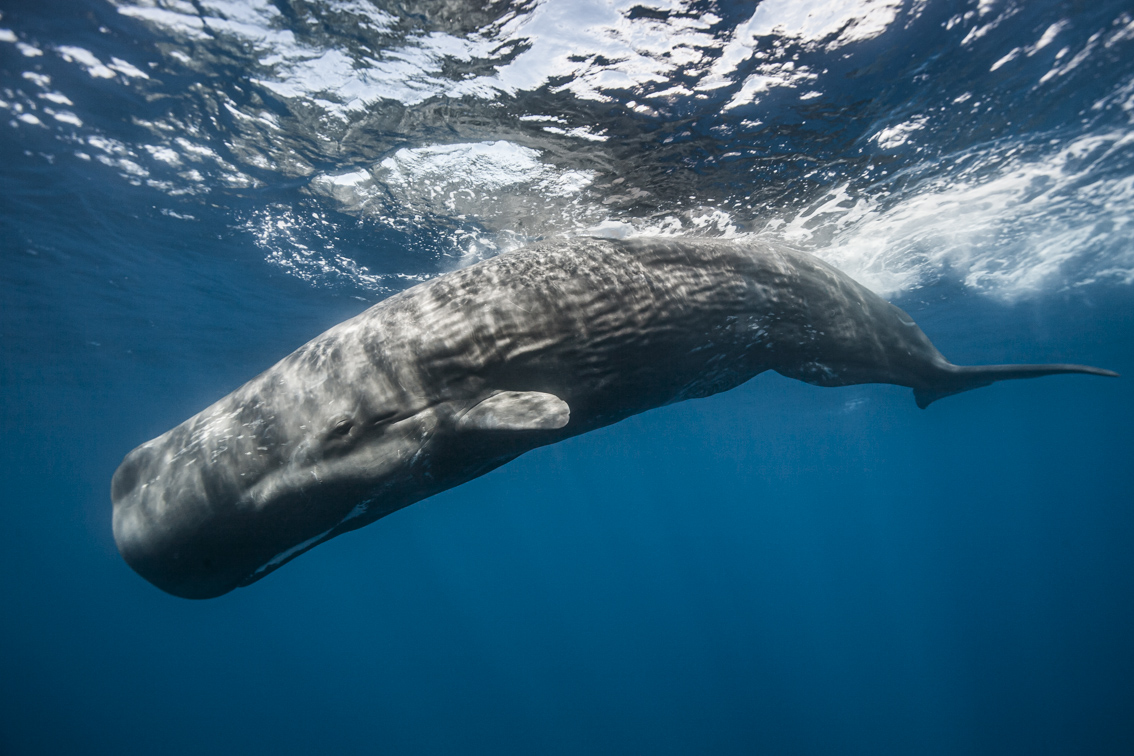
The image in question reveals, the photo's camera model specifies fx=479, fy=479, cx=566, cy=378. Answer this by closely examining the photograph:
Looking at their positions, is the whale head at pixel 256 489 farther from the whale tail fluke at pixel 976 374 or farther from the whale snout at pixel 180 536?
the whale tail fluke at pixel 976 374

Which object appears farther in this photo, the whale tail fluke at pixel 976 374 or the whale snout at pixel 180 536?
the whale tail fluke at pixel 976 374

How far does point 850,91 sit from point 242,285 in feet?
62.9

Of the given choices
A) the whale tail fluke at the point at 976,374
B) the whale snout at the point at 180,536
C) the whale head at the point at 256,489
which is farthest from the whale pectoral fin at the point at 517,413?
the whale tail fluke at the point at 976,374

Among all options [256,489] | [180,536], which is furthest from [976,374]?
[180,536]

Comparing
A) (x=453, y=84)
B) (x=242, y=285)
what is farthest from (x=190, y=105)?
(x=242, y=285)

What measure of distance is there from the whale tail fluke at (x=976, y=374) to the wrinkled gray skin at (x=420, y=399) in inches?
164

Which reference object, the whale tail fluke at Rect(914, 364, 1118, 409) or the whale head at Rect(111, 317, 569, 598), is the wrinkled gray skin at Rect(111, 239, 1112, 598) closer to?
the whale head at Rect(111, 317, 569, 598)

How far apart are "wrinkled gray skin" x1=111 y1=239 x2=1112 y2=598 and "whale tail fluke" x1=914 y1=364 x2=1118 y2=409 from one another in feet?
13.7

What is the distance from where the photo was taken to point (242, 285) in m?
17.5

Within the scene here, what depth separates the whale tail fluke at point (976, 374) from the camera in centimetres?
620

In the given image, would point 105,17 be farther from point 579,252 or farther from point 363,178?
point 579,252

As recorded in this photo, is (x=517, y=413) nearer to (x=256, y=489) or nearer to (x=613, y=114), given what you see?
(x=256, y=489)

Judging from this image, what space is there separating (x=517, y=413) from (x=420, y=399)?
31.9 inches

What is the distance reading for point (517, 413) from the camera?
337 cm
